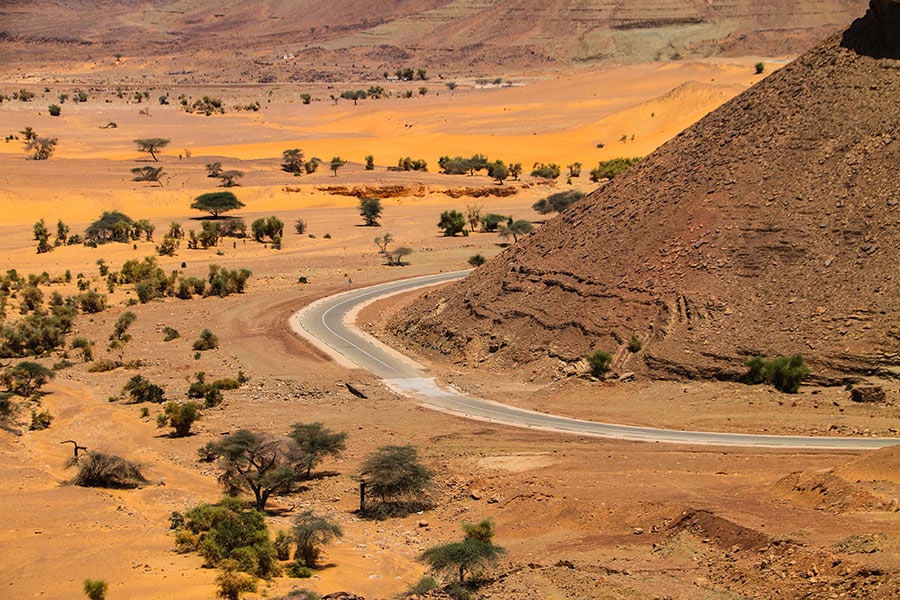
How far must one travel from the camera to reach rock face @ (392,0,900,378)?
3778cm

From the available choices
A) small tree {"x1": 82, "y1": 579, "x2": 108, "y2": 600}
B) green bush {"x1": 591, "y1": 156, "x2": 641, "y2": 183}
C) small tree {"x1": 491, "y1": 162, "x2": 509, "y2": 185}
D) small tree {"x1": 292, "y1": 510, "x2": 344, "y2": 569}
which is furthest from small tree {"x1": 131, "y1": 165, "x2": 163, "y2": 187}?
small tree {"x1": 82, "y1": 579, "x2": 108, "y2": 600}

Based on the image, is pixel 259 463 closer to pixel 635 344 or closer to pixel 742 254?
pixel 635 344

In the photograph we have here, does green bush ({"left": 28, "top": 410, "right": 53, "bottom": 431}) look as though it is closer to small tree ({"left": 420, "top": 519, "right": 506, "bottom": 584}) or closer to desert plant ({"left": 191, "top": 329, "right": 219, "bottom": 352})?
desert plant ({"left": 191, "top": 329, "right": 219, "bottom": 352})

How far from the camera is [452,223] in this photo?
8125 centimetres

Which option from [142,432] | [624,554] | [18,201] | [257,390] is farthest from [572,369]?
[18,201]

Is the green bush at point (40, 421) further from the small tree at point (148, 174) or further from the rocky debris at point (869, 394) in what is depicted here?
the small tree at point (148, 174)

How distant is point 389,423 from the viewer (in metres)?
36.0

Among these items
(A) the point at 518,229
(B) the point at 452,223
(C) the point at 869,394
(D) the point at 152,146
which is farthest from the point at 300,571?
(D) the point at 152,146

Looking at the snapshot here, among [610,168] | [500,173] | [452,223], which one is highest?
[610,168]

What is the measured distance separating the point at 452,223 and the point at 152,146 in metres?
41.2

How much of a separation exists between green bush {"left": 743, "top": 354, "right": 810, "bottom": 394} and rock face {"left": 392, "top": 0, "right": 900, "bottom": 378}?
0.58m

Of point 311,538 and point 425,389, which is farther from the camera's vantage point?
point 425,389

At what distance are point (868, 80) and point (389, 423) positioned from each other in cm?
2145

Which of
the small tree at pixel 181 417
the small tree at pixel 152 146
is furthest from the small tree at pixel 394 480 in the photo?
the small tree at pixel 152 146
